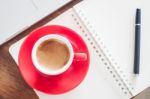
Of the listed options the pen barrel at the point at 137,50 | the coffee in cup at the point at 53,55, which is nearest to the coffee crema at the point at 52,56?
the coffee in cup at the point at 53,55

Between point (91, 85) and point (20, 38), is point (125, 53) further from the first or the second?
point (20, 38)

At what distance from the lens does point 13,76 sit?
2.27 ft

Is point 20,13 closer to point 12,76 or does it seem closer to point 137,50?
point 12,76

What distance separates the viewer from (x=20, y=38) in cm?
69

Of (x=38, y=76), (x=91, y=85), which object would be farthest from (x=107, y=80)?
(x=38, y=76)

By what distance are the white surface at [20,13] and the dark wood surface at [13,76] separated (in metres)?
0.02

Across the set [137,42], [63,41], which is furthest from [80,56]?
[137,42]

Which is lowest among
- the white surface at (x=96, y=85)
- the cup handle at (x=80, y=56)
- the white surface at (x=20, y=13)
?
the white surface at (x=96, y=85)

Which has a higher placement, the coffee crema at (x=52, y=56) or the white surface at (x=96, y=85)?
the coffee crema at (x=52, y=56)

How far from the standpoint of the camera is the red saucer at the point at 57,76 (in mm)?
648

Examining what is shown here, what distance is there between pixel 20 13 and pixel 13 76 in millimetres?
151

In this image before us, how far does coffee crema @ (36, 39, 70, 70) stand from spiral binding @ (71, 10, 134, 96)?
0.09 meters

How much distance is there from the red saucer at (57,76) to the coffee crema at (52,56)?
3cm

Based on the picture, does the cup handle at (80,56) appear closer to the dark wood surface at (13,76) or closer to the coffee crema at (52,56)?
the coffee crema at (52,56)
